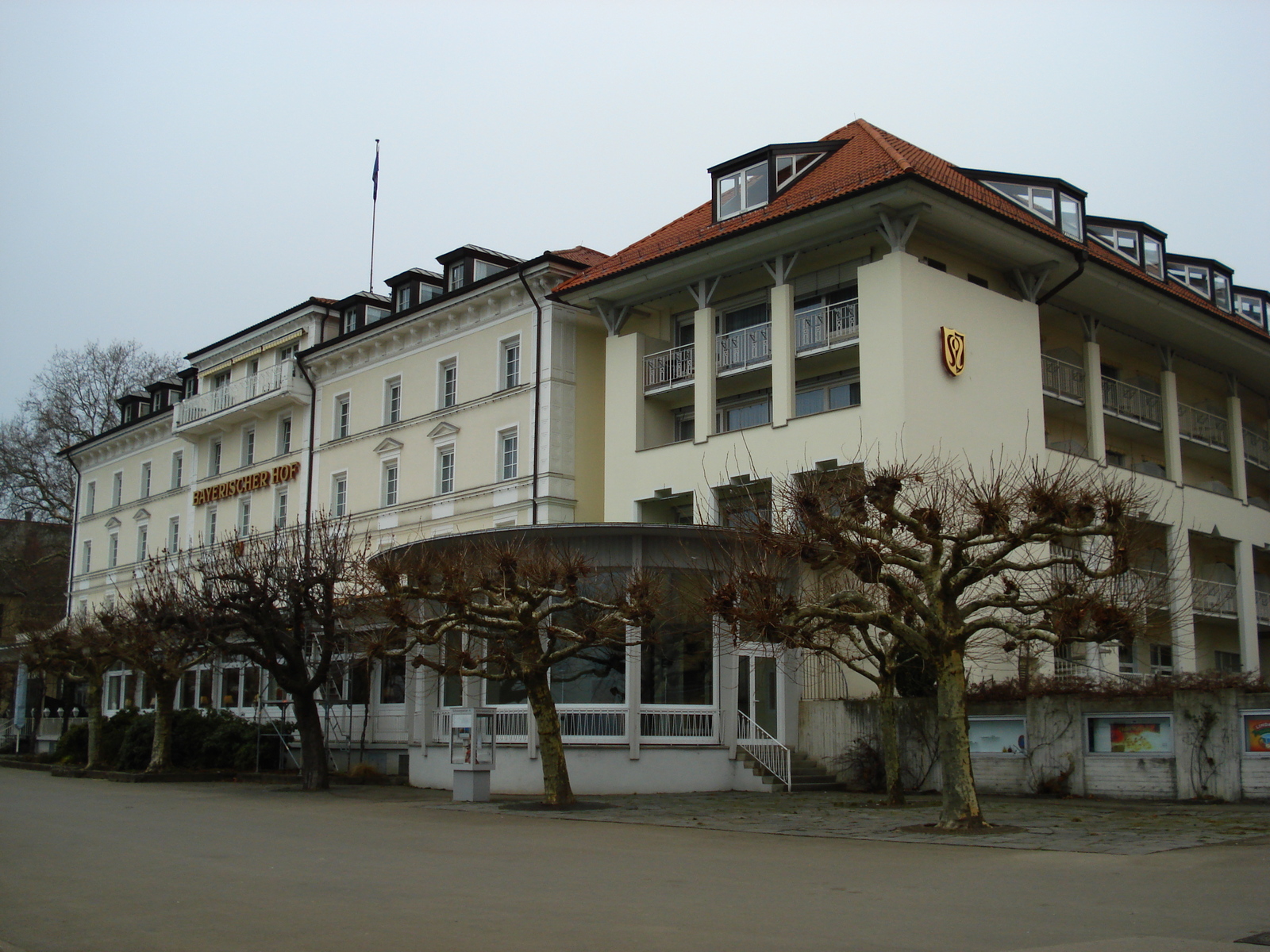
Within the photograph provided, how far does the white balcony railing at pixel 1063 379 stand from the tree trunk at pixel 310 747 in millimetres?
18843

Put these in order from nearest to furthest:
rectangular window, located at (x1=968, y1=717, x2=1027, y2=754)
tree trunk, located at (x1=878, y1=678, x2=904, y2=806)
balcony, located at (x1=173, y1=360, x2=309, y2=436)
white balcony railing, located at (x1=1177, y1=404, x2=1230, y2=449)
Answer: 1. tree trunk, located at (x1=878, y1=678, x2=904, y2=806)
2. rectangular window, located at (x1=968, y1=717, x2=1027, y2=754)
3. white balcony railing, located at (x1=1177, y1=404, x2=1230, y2=449)
4. balcony, located at (x1=173, y1=360, x2=309, y2=436)

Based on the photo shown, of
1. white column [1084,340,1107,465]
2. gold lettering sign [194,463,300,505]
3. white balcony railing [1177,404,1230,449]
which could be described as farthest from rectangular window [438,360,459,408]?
white balcony railing [1177,404,1230,449]

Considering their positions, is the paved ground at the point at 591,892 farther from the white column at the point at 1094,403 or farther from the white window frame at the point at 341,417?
the white window frame at the point at 341,417

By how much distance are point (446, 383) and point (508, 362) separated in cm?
298

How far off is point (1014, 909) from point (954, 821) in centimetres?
600

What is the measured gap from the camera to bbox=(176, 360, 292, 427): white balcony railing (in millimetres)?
42925

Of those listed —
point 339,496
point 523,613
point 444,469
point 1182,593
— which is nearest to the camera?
point 523,613

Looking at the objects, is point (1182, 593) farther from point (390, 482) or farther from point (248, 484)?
point (248, 484)

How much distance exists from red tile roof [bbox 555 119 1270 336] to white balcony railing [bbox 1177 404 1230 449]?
117 inches

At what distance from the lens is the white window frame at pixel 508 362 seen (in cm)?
3428

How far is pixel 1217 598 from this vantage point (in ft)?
113

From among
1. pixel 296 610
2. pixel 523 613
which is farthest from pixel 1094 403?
pixel 296 610

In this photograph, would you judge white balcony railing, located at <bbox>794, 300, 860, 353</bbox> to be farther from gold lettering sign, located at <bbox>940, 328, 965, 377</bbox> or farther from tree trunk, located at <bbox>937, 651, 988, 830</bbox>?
tree trunk, located at <bbox>937, 651, 988, 830</bbox>

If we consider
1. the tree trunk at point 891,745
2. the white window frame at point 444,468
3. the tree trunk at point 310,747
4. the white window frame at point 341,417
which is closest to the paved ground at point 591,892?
the tree trunk at point 891,745
